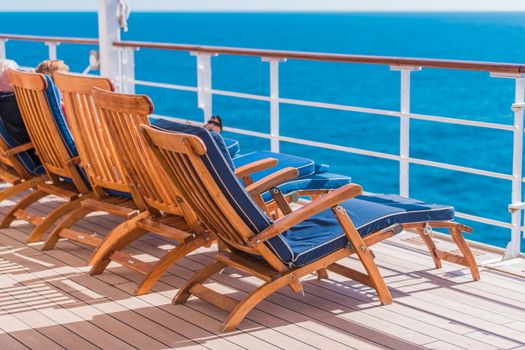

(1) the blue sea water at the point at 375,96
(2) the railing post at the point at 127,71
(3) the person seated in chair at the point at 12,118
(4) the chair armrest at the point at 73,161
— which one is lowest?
(1) the blue sea water at the point at 375,96

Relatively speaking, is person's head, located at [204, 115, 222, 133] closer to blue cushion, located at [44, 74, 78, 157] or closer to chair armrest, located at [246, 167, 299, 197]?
blue cushion, located at [44, 74, 78, 157]

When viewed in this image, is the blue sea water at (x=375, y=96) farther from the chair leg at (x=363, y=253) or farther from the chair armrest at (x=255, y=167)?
the chair leg at (x=363, y=253)

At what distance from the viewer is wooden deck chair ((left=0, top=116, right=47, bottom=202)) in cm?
489

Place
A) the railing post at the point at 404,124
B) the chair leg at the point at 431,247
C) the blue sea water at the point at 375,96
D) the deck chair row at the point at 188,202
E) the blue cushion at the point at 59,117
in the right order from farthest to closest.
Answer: the blue sea water at the point at 375,96 → the railing post at the point at 404,124 → the blue cushion at the point at 59,117 → the chair leg at the point at 431,247 → the deck chair row at the point at 188,202

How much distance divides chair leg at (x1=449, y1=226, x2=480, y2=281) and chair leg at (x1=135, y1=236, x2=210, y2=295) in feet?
3.26

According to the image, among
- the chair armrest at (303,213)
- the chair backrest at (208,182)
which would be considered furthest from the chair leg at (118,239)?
the chair armrest at (303,213)

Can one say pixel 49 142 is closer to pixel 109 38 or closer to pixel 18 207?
pixel 18 207

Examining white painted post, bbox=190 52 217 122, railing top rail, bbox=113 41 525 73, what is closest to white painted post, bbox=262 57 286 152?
railing top rail, bbox=113 41 525 73

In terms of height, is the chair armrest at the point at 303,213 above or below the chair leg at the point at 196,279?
above

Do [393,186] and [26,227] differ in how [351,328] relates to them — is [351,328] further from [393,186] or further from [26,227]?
[393,186]

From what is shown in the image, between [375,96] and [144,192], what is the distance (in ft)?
157

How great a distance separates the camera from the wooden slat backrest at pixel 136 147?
3703 mm

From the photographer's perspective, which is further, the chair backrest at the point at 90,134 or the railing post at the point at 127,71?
the railing post at the point at 127,71

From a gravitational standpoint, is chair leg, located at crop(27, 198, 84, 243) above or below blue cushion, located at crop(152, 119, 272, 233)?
below
